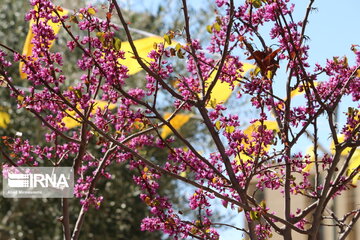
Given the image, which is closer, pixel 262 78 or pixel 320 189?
pixel 262 78

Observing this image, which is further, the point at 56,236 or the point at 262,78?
the point at 56,236

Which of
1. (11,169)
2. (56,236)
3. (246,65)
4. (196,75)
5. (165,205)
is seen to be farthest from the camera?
(56,236)

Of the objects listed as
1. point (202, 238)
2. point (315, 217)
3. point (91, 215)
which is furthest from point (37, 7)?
point (91, 215)

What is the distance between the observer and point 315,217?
9.58 ft

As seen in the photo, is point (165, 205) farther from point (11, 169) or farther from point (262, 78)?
point (11, 169)

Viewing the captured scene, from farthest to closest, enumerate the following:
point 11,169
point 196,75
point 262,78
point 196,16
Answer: point 196,16 < point 11,169 < point 196,75 < point 262,78

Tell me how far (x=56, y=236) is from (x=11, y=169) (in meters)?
6.82

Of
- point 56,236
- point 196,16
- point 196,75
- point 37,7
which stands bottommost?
point 196,75

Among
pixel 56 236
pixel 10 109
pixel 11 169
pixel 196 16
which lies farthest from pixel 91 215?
pixel 11 169

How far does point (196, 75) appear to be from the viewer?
322 cm

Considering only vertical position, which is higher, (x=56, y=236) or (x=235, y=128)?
(x=56, y=236)

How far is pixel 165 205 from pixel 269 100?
0.72 meters

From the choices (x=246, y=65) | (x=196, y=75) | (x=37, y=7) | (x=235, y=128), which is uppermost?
(x=246, y=65)

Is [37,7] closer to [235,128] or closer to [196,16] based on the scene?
[235,128]
